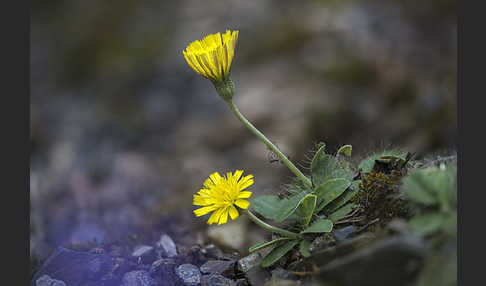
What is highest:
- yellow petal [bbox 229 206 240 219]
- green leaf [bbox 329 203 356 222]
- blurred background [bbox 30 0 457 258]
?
blurred background [bbox 30 0 457 258]

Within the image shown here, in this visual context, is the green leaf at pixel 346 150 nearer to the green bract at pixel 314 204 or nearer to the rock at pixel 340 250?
the green bract at pixel 314 204

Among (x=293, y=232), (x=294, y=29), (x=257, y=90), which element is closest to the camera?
(x=293, y=232)

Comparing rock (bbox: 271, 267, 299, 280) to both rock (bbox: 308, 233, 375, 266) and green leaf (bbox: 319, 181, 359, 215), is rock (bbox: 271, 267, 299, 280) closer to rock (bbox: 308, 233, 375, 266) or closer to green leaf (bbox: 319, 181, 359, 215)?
rock (bbox: 308, 233, 375, 266)

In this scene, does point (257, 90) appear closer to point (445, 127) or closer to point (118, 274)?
point (445, 127)

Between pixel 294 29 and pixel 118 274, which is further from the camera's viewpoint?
pixel 294 29

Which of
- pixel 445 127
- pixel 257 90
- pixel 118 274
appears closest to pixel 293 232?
pixel 118 274

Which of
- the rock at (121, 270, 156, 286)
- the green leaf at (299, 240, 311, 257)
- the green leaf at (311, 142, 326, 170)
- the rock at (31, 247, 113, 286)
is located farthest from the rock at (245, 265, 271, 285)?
the rock at (31, 247, 113, 286)

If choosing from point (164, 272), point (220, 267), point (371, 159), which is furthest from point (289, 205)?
point (164, 272)
